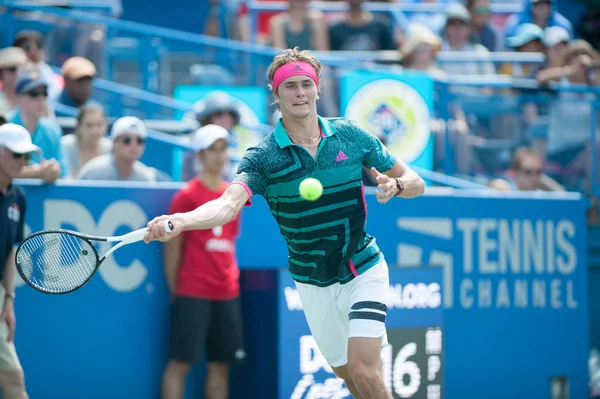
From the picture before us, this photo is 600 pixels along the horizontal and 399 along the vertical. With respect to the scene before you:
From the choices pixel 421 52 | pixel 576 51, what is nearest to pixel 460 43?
pixel 421 52

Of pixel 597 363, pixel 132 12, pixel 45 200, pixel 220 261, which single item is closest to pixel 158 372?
pixel 220 261

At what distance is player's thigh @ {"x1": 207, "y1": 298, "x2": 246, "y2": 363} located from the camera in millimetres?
7738

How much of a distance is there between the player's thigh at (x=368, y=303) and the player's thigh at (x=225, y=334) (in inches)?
79.9

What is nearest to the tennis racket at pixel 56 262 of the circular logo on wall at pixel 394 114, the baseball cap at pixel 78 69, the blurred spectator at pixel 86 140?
the blurred spectator at pixel 86 140

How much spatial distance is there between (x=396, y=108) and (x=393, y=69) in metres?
1.08

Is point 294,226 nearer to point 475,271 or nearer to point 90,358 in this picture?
point 90,358

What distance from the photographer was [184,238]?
7.75m

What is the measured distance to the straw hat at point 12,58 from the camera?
9.03 m

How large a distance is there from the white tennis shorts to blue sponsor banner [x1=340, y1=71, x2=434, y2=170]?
4158mm

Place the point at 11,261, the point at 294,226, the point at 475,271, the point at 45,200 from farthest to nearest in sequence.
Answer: the point at 475,271 < the point at 45,200 < the point at 11,261 < the point at 294,226

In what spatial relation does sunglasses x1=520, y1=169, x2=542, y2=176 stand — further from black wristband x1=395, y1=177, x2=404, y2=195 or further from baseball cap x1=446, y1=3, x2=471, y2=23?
black wristband x1=395, y1=177, x2=404, y2=195

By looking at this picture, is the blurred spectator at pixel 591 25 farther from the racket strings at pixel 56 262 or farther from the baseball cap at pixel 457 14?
the racket strings at pixel 56 262

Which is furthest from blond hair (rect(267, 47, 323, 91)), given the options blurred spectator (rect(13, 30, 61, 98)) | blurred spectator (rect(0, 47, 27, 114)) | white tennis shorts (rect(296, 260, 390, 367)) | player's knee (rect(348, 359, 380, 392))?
blurred spectator (rect(13, 30, 61, 98))

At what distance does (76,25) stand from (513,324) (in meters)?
5.97
